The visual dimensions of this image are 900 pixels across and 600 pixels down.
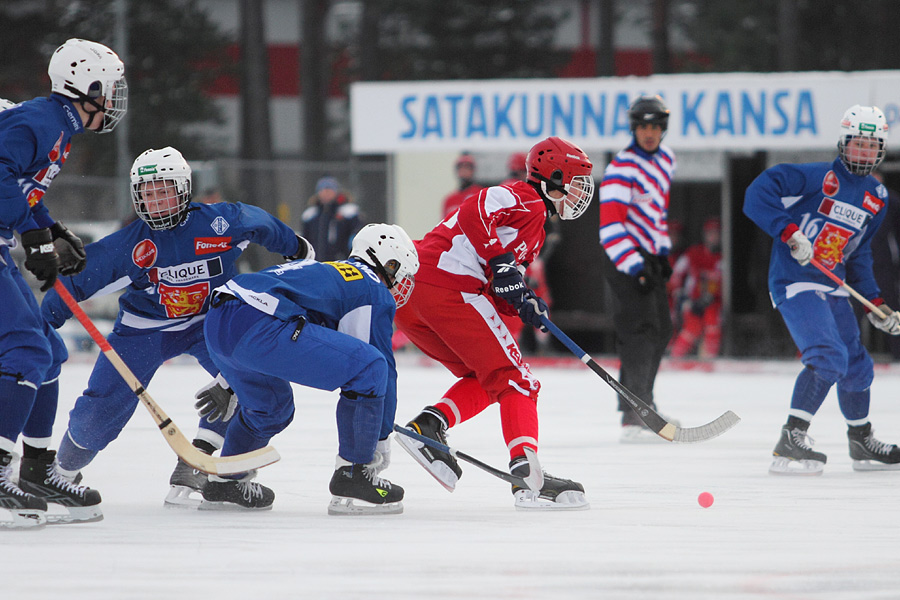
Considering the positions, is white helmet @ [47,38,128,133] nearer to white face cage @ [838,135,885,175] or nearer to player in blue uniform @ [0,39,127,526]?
player in blue uniform @ [0,39,127,526]

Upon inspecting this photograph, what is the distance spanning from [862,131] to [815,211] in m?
0.37

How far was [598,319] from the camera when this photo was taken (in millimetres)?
11672

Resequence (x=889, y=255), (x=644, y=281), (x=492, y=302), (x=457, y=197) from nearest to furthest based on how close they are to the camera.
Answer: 1. (x=492, y=302)
2. (x=644, y=281)
3. (x=889, y=255)
4. (x=457, y=197)

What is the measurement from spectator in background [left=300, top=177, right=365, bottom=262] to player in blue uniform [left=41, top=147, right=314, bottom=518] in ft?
19.1

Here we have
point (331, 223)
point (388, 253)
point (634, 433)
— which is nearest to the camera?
point (388, 253)

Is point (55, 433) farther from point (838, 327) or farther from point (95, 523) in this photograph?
point (838, 327)

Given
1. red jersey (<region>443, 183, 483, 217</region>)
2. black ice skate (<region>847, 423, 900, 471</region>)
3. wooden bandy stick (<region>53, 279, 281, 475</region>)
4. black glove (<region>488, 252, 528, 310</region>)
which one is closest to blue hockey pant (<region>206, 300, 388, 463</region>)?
wooden bandy stick (<region>53, 279, 281, 475</region>)

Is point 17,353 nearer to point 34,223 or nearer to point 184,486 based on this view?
point 34,223

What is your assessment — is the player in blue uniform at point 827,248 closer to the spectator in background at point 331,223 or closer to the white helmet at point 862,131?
the white helmet at point 862,131

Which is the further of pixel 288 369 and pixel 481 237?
pixel 481 237

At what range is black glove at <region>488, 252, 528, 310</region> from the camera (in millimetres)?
4324

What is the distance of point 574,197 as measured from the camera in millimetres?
4598

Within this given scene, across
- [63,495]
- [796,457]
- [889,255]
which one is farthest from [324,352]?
[889,255]

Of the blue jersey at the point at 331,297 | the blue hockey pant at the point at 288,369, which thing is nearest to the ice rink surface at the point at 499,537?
the blue hockey pant at the point at 288,369
